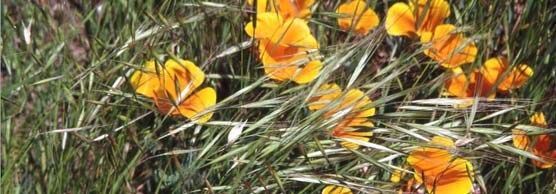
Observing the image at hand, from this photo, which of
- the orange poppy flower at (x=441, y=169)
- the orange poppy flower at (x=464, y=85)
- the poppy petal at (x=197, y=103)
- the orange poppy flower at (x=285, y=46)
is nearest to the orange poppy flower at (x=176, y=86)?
the poppy petal at (x=197, y=103)

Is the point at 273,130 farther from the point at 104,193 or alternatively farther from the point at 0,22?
the point at 0,22

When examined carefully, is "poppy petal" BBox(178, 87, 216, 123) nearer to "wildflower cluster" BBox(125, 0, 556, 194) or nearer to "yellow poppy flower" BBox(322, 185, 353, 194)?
"wildflower cluster" BBox(125, 0, 556, 194)

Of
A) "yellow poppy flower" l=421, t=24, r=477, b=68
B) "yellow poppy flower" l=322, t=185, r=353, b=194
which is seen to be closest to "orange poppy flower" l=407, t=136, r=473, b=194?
"yellow poppy flower" l=322, t=185, r=353, b=194

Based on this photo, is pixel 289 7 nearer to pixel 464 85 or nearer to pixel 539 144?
pixel 464 85

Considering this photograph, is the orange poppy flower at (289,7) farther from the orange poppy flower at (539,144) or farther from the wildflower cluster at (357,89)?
the orange poppy flower at (539,144)

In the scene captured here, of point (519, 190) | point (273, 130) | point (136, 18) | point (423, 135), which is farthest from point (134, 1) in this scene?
point (519, 190)
